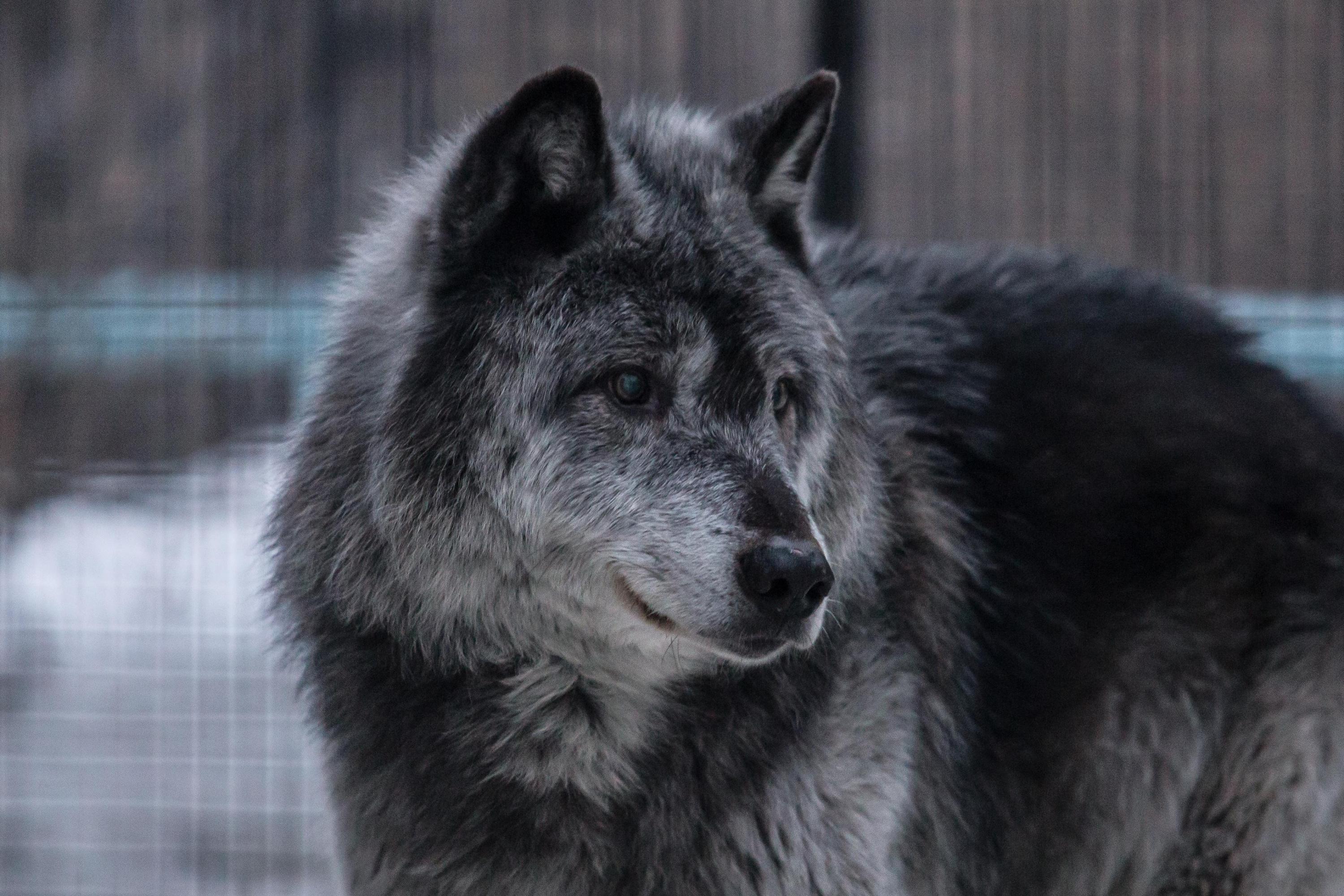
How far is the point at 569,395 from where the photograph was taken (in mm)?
2463

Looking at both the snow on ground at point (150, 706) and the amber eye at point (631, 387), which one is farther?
the snow on ground at point (150, 706)

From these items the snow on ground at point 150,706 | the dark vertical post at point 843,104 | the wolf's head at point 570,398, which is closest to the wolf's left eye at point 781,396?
the wolf's head at point 570,398

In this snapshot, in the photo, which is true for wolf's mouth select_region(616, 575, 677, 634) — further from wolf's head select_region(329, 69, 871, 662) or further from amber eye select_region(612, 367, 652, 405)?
amber eye select_region(612, 367, 652, 405)

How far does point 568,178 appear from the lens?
2479 mm

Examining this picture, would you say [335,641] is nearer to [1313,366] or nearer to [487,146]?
[487,146]

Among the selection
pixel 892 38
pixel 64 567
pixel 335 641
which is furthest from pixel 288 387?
pixel 892 38

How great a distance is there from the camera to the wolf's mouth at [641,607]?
235 cm

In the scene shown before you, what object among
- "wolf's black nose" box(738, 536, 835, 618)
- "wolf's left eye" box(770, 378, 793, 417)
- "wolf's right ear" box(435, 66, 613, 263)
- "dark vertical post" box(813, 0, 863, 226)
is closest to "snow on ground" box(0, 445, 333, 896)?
"dark vertical post" box(813, 0, 863, 226)

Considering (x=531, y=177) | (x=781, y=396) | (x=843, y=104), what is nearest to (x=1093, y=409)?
(x=781, y=396)

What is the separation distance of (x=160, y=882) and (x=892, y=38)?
465cm

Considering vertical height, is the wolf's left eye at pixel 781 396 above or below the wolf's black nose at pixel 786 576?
above

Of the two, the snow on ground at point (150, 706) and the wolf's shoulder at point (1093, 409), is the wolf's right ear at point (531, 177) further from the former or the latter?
the snow on ground at point (150, 706)

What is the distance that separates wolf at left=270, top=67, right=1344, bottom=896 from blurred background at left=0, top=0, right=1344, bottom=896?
6.00 ft

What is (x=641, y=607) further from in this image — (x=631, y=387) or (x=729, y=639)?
(x=631, y=387)
